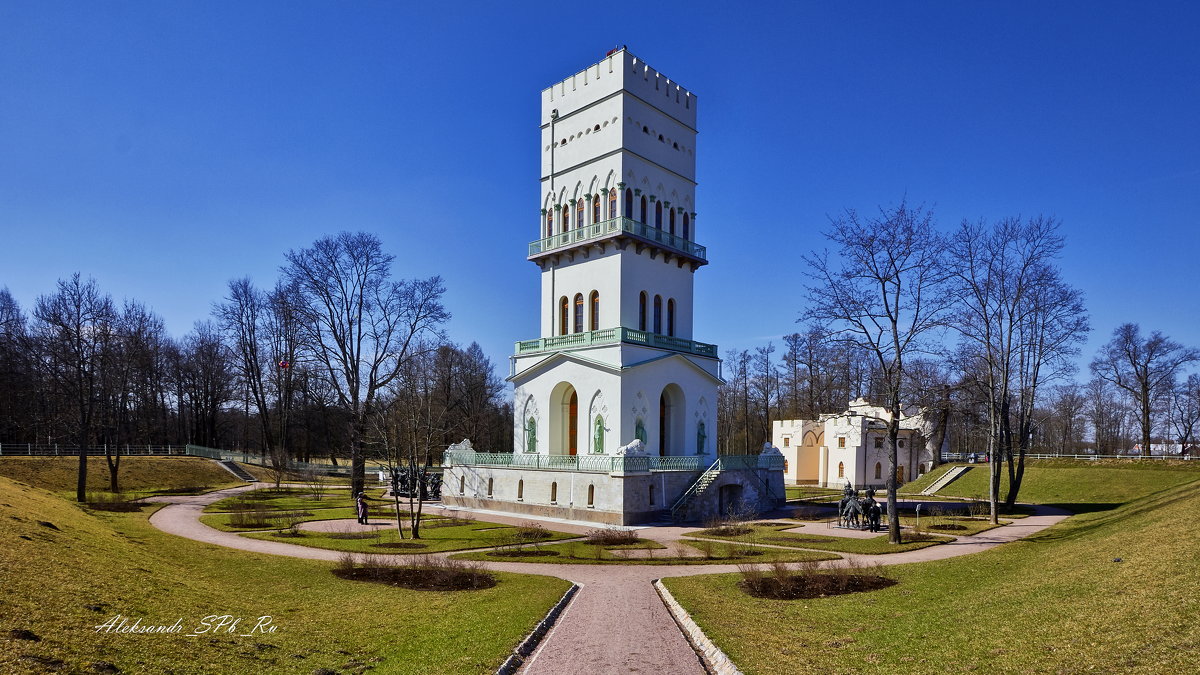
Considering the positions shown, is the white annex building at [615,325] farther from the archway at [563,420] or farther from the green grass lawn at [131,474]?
the green grass lawn at [131,474]

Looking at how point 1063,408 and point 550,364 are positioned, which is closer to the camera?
point 550,364

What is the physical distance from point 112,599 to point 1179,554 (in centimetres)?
1653

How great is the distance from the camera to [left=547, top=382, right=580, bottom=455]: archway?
35.4m

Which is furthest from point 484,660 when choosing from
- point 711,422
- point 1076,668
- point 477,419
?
point 477,419

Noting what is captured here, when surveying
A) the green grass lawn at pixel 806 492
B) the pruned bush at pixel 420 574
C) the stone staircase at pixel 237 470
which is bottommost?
the green grass lawn at pixel 806 492

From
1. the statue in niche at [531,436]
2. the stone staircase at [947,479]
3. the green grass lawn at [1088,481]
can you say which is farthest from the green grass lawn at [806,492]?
the statue in niche at [531,436]

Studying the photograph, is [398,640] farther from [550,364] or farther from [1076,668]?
[550,364]

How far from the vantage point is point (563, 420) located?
3578 cm

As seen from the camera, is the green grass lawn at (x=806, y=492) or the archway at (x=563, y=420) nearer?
the archway at (x=563, y=420)

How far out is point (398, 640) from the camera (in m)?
10.6

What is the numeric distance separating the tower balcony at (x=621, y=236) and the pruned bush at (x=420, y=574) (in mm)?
20238

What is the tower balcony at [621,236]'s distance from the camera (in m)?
34.0

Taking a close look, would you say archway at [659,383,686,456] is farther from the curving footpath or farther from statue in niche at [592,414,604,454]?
the curving footpath

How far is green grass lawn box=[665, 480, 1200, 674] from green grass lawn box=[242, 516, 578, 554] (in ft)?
28.1
